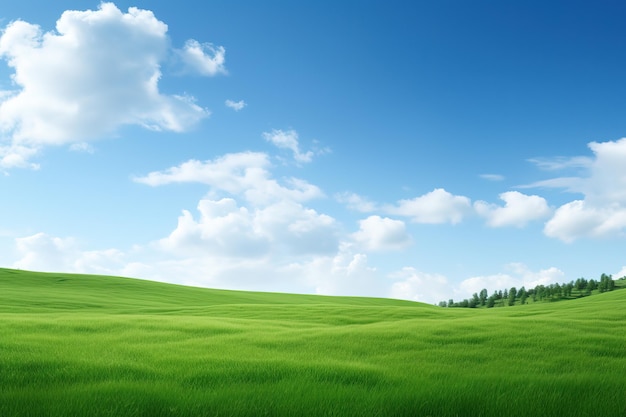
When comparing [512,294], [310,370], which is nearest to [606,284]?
[512,294]

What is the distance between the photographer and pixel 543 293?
381ft

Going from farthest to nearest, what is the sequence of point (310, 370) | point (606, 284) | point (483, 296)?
point (483, 296)
point (606, 284)
point (310, 370)

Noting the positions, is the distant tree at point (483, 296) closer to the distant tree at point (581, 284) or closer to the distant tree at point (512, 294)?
the distant tree at point (512, 294)

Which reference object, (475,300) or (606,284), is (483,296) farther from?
(606,284)

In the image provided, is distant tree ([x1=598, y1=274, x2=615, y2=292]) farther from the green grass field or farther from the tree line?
the green grass field

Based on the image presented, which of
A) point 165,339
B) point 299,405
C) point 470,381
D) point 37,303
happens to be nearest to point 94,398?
point 299,405

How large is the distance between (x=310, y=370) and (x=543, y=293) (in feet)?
386

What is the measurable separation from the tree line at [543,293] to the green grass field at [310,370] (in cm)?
10232

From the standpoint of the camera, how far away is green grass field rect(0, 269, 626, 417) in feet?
28.7

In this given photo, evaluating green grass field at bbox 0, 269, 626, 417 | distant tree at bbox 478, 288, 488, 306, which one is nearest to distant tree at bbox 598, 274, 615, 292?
distant tree at bbox 478, 288, 488, 306

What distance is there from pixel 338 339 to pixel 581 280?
118m

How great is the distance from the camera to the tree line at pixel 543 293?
11356cm

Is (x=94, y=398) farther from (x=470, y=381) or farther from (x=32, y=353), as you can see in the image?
(x=470, y=381)

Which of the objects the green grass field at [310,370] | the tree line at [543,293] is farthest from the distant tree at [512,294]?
the green grass field at [310,370]
